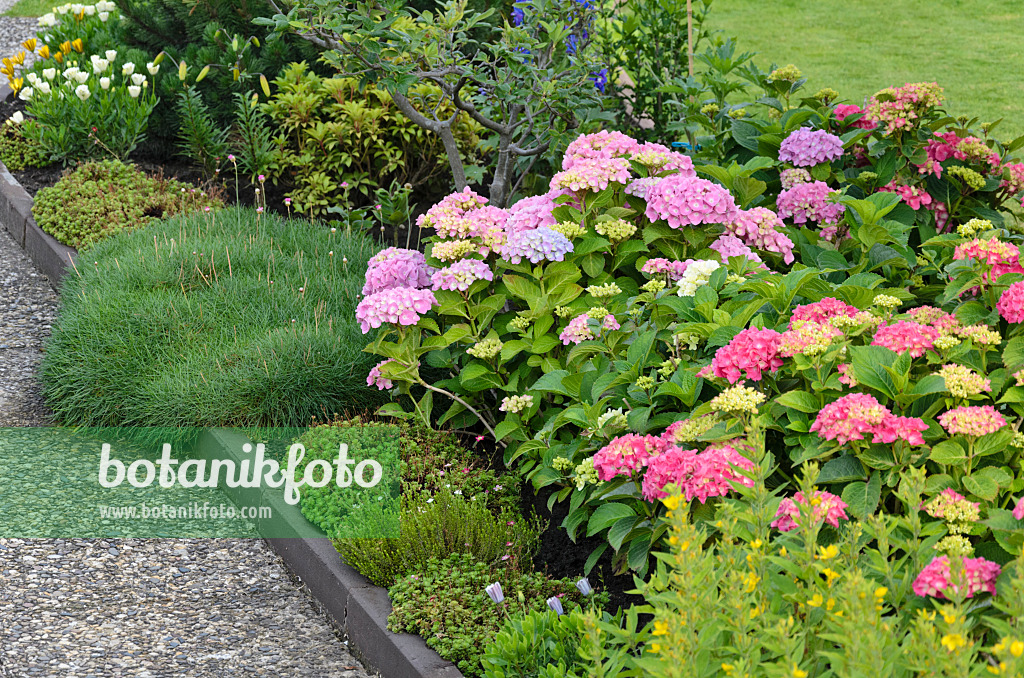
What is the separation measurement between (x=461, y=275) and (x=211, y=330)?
5.13 feet

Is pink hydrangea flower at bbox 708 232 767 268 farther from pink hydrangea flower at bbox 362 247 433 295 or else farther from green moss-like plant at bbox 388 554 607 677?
green moss-like plant at bbox 388 554 607 677

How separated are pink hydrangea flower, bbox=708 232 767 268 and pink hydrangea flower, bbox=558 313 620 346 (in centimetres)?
65

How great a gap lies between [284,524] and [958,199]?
11.1 feet

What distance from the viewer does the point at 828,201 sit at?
4.36 meters

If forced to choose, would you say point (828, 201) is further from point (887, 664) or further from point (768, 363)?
point (887, 664)

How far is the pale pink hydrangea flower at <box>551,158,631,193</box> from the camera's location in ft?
12.9

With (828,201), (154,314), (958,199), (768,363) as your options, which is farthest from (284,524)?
(958,199)

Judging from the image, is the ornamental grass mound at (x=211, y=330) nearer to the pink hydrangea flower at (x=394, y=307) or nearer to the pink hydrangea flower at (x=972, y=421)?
the pink hydrangea flower at (x=394, y=307)

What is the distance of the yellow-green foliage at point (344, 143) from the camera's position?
253 inches

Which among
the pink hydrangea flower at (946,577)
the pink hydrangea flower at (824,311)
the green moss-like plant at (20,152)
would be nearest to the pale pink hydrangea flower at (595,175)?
the pink hydrangea flower at (824,311)

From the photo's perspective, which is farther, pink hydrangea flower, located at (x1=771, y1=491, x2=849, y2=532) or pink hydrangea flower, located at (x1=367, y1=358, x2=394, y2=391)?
pink hydrangea flower, located at (x1=367, y1=358, x2=394, y2=391)

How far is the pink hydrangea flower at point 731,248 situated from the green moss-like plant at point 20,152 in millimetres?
5510
